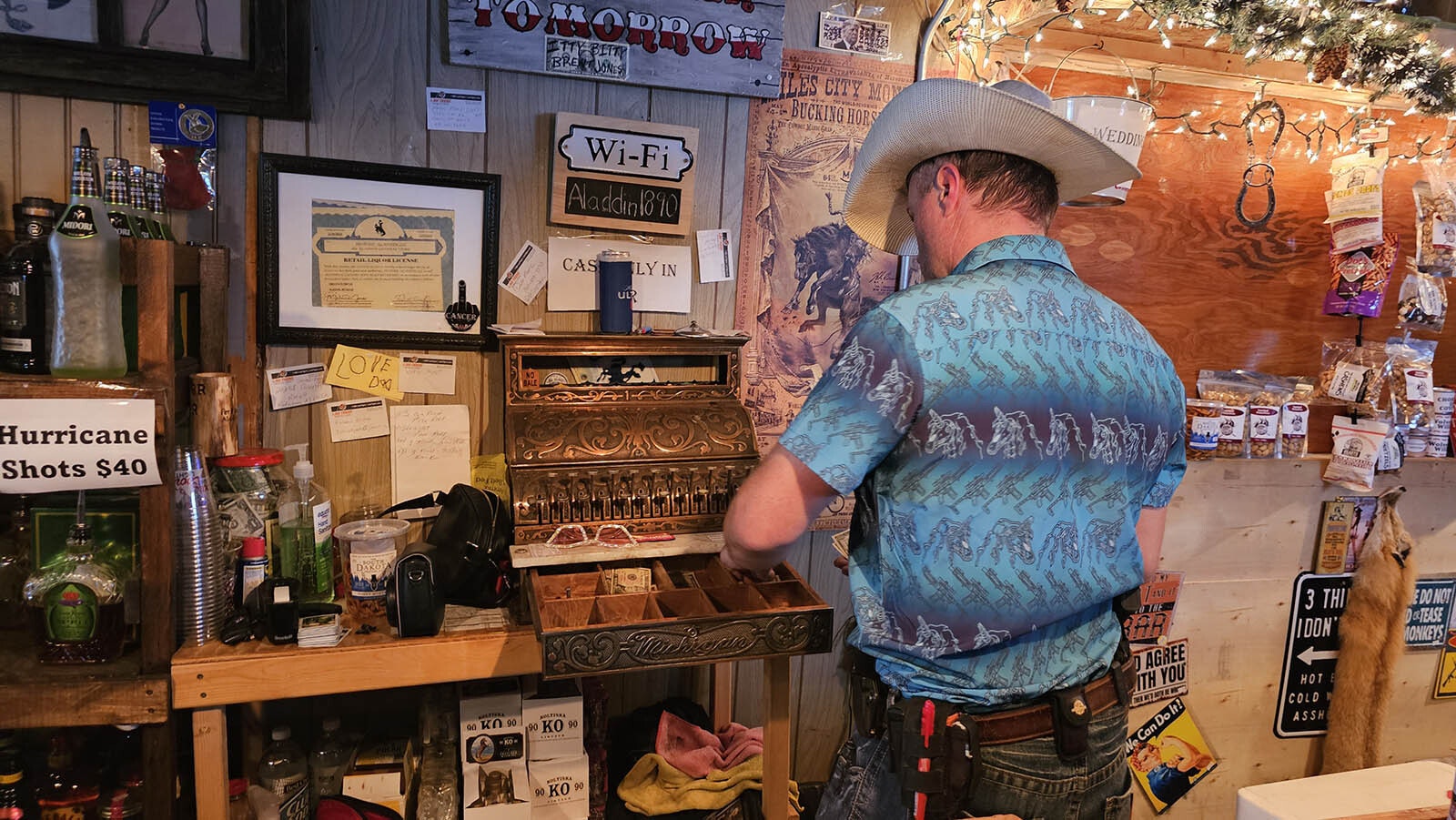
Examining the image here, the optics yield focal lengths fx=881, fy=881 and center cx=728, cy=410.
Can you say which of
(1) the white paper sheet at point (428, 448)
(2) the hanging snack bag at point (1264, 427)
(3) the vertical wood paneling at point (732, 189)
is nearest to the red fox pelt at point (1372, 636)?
(2) the hanging snack bag at point (1264, 427)

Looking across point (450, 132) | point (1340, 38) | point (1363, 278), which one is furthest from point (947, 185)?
point (1363, 278)

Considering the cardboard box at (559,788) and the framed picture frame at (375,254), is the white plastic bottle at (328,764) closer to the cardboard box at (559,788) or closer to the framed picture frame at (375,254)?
the cardboard box at (559,788)

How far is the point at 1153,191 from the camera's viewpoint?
261 cm

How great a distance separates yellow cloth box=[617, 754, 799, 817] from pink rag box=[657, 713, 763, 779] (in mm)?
29

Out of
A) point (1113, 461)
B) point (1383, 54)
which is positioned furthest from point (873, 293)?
point (1383, 54)

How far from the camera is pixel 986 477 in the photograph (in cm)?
123

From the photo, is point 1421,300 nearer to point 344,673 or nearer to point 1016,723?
point 1016,723

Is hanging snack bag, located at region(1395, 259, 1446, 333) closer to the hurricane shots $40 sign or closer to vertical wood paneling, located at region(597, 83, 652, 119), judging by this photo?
the hurricane shots $40 sign

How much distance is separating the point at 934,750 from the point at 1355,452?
2.07m

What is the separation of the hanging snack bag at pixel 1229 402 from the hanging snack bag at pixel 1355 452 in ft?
0.97

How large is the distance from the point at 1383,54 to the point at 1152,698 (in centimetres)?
189

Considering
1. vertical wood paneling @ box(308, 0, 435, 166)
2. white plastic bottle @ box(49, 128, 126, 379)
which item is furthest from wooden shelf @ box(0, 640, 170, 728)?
vertical wood paneling @ box(308, 0, 435, 166)

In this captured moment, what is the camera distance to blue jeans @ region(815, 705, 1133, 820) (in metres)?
1.35

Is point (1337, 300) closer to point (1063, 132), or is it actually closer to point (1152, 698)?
point (1152, 698)
